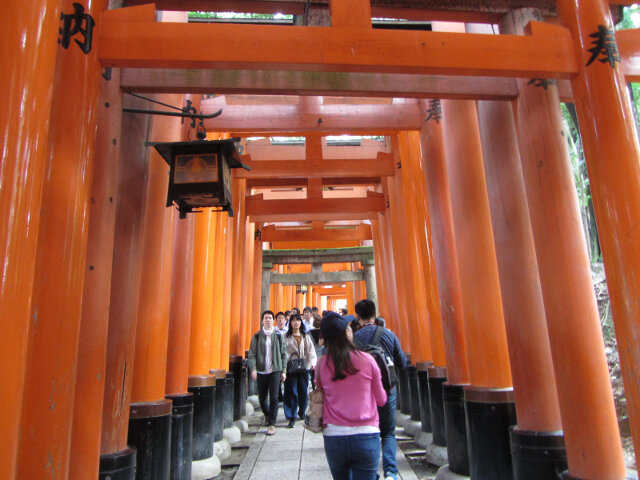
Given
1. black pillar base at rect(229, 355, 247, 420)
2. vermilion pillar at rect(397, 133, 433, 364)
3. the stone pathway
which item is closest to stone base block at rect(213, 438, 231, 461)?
the stone pathway

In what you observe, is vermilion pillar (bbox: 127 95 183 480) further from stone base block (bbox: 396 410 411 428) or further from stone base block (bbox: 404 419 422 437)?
stone base block (bbox: 396 410 411 428)

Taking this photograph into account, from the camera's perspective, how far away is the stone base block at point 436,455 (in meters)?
4.88

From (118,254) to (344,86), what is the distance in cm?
206

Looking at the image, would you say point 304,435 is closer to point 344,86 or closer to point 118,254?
point 118,254

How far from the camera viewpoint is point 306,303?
27641mm

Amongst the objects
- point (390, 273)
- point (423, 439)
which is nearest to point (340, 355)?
point (423, 439)

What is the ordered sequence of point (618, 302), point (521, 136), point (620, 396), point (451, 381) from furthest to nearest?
point (620, 396), point (451, 381), point (521, 136), point (618, 302)

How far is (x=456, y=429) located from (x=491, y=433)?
0.78 metres

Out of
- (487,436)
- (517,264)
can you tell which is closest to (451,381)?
(487,436)

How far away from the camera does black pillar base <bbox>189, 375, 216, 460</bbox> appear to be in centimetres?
495

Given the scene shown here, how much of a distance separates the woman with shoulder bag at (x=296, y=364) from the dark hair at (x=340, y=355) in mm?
4185

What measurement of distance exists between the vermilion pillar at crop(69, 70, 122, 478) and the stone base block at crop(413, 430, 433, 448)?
4.24 metres

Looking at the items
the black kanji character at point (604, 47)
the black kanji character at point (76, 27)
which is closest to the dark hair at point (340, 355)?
the black kanji character at point (76, 27)

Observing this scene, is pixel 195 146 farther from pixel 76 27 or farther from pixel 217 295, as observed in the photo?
pixel 217 295
